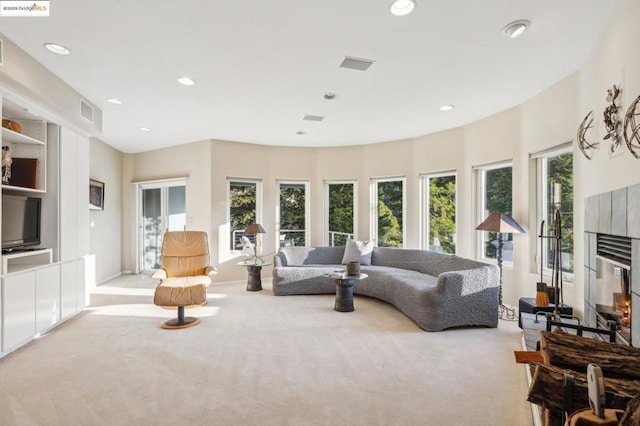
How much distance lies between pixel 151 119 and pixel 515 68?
180 inches

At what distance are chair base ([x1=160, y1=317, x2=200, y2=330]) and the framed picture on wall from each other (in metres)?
3.27

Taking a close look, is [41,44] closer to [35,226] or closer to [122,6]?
[122,6]

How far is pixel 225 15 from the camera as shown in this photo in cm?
236

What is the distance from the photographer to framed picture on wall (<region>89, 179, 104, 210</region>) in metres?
5.80

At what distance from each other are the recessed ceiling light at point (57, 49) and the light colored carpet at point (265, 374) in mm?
2629

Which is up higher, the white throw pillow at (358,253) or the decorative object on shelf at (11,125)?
the decorative object on shelf at (11,125)

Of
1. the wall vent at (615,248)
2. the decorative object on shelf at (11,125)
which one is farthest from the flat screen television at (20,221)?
the wall vent at (615,248)

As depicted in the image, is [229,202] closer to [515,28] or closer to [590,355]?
[515,28]

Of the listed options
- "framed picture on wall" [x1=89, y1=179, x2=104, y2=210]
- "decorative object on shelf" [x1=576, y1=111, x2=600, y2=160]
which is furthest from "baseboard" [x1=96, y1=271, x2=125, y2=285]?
"decorative object on shelf" [x1=576, y1=111, x2=600, y2=160]

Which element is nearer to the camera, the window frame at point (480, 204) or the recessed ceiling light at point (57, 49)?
the recessed ceiling light at point (57, 49)

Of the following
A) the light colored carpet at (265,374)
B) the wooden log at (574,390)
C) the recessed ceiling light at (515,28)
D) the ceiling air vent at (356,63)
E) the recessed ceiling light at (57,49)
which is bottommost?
the light colored carpet at (265,374)

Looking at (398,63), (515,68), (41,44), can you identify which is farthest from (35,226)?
(515,68)

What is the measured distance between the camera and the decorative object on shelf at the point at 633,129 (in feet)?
6.12

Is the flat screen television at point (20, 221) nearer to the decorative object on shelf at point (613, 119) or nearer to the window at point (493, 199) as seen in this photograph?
the decorative object on shelf at point (613, 119)
